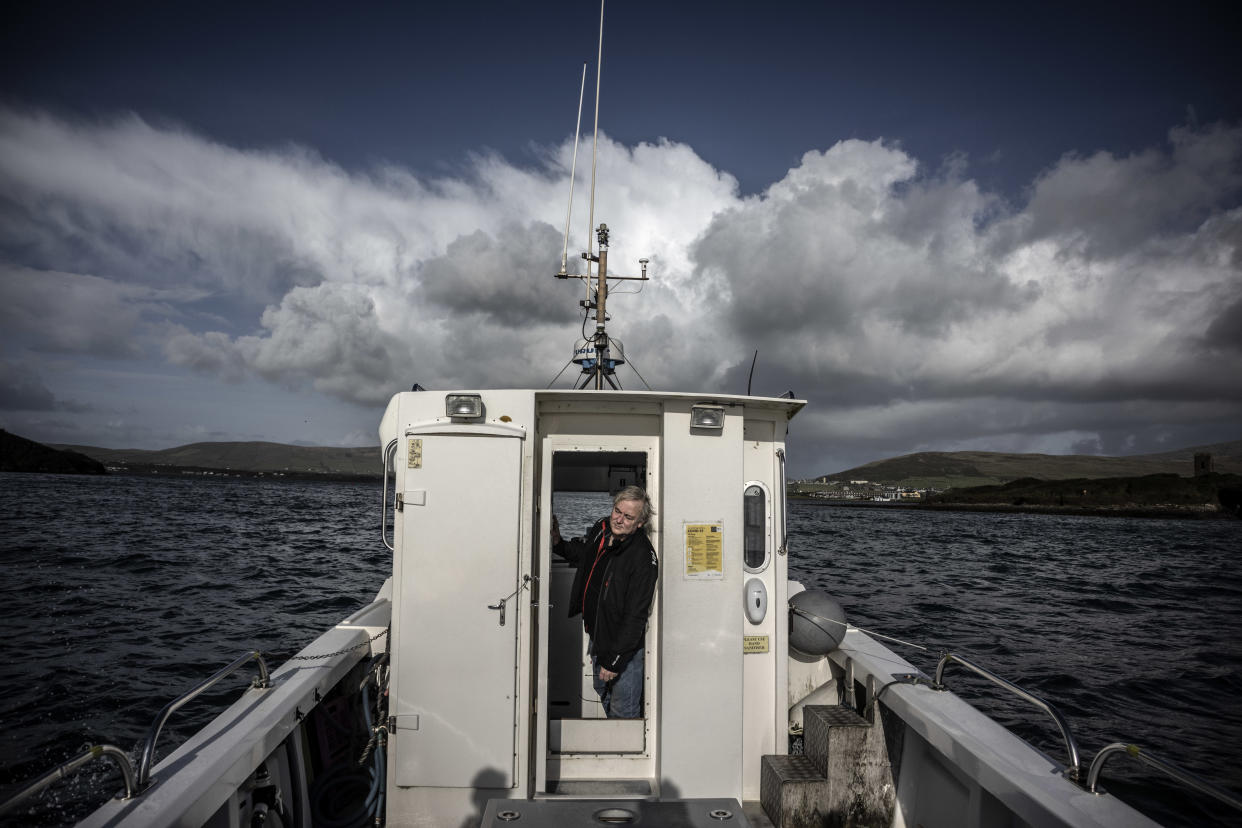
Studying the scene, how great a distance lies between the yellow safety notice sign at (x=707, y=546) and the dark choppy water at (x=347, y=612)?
6.47m

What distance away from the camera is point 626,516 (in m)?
4.38

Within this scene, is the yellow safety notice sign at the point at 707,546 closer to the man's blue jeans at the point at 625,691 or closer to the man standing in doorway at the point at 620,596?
the man standing in doorway at the point at 620,596

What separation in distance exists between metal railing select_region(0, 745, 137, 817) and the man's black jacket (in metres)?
2.49

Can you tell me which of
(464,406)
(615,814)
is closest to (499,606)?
(464,406)

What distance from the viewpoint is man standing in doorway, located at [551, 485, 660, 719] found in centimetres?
432

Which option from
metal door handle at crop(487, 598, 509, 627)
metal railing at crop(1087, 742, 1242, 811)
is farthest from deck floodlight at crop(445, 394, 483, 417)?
metal railing at crop(1087, 742, 1242, 811)

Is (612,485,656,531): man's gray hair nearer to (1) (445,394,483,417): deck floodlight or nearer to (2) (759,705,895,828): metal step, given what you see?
(1) (445,394,483,417): deck floodlight

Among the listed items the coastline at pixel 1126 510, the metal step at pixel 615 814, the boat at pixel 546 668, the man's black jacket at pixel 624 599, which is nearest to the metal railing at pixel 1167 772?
the boat at pixel 546 668

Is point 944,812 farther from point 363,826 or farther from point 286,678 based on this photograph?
point 286,678

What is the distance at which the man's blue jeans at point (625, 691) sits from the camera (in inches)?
181

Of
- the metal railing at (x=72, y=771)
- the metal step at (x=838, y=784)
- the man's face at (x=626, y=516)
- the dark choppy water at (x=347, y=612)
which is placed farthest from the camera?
the dark choppy water at (x=347, y=612)

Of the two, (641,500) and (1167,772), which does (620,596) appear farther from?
(1167,772)

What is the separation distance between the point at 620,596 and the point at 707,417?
1241 mm

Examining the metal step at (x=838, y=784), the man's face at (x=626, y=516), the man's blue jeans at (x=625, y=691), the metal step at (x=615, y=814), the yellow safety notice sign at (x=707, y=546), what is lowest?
the metal step at (x=838, y=784)
